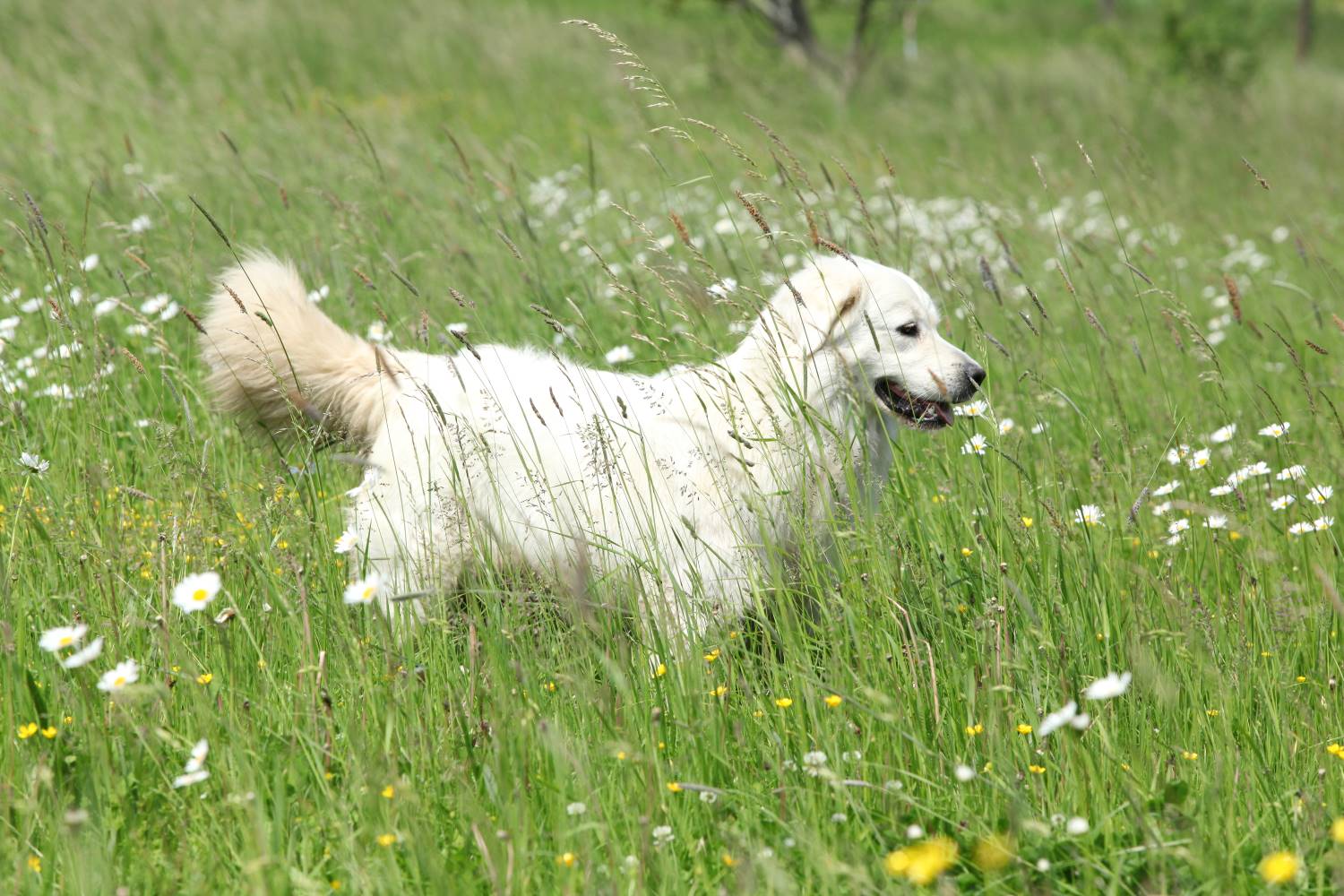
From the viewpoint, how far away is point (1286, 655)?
2.51m

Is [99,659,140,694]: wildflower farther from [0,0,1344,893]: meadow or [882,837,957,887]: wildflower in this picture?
[882,837,957,887]: wildflower

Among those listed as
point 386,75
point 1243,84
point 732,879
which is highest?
point 732,879

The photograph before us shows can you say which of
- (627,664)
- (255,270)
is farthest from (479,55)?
(627,664)

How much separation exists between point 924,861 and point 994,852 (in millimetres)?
260

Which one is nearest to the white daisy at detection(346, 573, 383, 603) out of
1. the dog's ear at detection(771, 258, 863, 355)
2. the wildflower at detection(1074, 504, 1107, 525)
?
the dog's ear at detection(771, 258, 863, 355)

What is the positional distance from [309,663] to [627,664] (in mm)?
611

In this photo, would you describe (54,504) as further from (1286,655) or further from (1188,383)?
(1188,383)

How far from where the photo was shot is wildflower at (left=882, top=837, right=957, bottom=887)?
1.45 metres

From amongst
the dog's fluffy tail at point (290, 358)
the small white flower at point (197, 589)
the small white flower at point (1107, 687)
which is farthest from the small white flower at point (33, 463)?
the small white flower at point (1107, 687)

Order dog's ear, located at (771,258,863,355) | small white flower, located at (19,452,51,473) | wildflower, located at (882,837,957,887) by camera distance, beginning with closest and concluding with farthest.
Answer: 1. wildflower, located at (882,837,957,887)
2. small white flower, located at (19,452,51,473)
3. dog's ear, located at (771,258,863,355)

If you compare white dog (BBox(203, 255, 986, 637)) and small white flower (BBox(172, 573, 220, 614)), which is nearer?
small white flower (BBox(172, 573, 220, 614))

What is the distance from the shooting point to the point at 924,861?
57.6 inches

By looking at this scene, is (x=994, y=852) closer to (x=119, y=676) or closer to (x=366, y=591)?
(x=366, y=591)

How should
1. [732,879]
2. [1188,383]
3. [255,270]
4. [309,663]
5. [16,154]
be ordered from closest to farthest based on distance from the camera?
[732,879] → [309,663] → [255,270] → [1188,383] → [16,154]
